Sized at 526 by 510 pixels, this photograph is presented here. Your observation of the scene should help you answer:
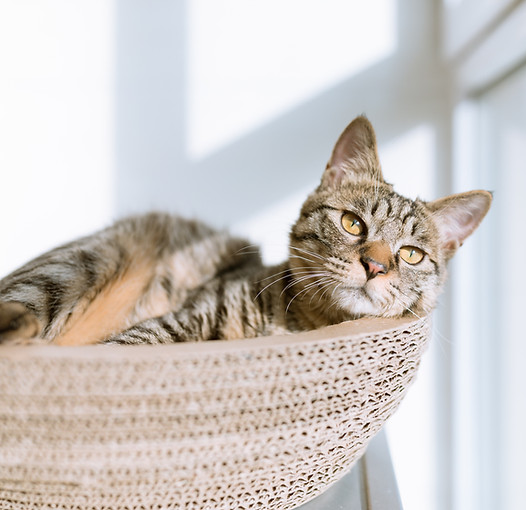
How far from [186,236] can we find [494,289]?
1.11 m

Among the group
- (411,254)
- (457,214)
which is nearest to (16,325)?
(411,254)

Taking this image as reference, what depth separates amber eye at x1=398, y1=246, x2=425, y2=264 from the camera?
1113 millimetres

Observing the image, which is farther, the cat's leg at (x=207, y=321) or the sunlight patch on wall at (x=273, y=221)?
the sunlight patch on wall at (x=273, y=221)

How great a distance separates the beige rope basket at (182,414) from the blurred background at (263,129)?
1.19m

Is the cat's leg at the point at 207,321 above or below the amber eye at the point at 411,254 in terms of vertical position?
below

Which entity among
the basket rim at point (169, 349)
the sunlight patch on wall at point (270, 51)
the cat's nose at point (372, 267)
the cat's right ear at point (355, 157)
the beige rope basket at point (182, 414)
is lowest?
the beige rope basket at point (182, 414)

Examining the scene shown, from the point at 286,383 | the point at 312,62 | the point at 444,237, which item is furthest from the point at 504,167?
the point at 286,383

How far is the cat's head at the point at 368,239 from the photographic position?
1.03 metres

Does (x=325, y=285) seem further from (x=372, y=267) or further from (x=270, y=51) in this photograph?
(x=270, y=51)

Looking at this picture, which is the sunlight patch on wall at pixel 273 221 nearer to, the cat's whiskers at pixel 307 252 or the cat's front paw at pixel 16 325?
the cat's whiskers at pixel 307 252

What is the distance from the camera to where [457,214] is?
1.17 metres

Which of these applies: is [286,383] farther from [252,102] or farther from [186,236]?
[252,102]

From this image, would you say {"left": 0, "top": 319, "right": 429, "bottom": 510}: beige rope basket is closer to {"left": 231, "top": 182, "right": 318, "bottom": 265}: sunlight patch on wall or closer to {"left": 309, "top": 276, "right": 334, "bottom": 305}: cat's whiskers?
{"left": 309, "top": 276, "right": 334, "bottom": 305}: cat's whiskers

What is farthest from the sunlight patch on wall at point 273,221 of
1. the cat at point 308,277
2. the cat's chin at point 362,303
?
the cat's chin at point 362,303
